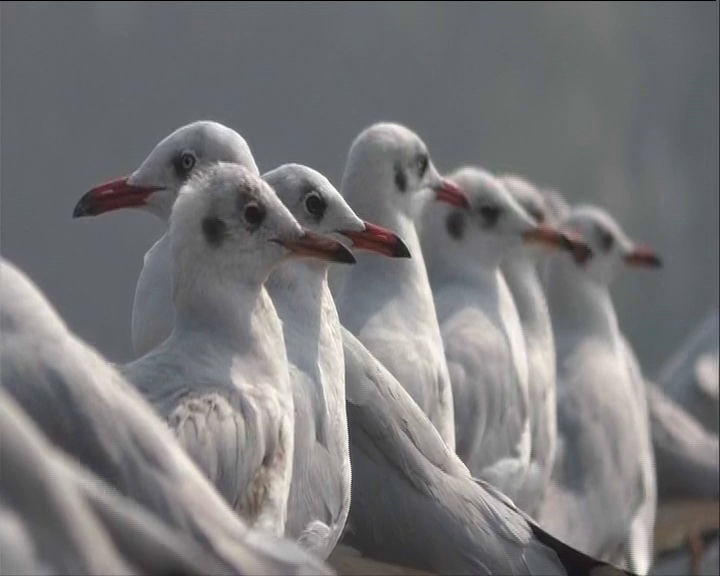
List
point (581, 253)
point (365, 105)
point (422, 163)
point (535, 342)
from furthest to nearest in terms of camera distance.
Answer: point (365, 105), point (581, 253), point (535, 342), point (422, 163)

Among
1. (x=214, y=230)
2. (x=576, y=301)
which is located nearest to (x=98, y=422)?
(x=214, y=230)

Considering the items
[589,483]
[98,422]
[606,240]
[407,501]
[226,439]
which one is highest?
[98,422]

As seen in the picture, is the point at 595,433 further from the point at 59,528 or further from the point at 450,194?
the point at 59,528

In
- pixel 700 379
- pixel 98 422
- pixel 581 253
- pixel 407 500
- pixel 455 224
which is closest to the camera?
pixel 98 422

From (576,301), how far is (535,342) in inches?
23.0

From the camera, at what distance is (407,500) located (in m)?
3.35

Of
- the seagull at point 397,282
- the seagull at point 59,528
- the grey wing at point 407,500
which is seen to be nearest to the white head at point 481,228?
the seagull at point 397,282

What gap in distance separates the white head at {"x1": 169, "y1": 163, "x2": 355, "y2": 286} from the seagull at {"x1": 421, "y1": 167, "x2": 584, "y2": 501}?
153 cm

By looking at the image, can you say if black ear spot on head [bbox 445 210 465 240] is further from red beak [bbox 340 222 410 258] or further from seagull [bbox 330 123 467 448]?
red beak [bbox 340 222 410 258]

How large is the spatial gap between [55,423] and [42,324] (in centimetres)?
11

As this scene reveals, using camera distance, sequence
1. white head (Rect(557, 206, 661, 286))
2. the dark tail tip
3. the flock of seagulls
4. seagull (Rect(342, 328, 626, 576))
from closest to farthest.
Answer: the flock of seagulls, the dark tail tip, seagull (Rect(342, 328, 626, 576)), white head (Rect(557, 206, 661, 286))

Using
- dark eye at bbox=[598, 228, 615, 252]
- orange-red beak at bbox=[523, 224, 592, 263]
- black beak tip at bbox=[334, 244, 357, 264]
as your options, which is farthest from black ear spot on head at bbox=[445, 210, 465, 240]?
black beak tip at bbox=[334, 244, 357, 264]

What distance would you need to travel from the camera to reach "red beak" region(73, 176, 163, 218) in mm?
3545

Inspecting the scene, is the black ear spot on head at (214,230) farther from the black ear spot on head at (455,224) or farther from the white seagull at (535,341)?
the black ear spot on head at (455,224)
